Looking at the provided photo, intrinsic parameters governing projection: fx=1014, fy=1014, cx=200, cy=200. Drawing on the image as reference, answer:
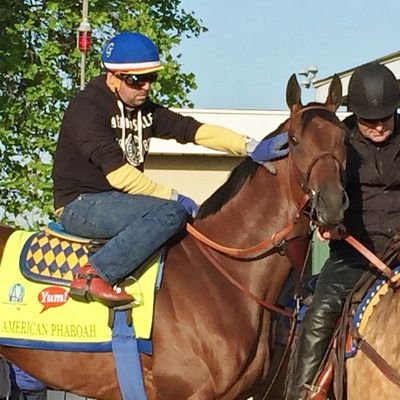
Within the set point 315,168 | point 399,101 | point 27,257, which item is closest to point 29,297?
point 27,257

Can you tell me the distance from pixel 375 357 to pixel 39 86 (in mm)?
14387

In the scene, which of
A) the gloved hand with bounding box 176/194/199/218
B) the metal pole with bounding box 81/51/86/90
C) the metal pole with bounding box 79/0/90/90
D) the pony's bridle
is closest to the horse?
the pony's bridle

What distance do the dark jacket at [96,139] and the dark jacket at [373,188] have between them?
1.32m

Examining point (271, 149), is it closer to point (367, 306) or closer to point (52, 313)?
point (367, 306)

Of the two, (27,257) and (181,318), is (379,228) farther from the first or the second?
(27,257)

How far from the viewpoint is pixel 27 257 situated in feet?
20.0

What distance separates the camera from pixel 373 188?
5246 mm

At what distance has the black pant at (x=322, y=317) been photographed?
5.28 metres

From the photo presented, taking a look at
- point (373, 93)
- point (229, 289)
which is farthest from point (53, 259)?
point (373, 93)

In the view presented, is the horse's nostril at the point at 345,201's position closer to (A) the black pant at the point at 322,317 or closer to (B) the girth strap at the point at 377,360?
(A) the black pant at the point at 322,317

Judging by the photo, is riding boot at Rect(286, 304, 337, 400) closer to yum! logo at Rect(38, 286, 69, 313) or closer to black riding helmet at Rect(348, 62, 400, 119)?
black riding helmet at Rect(348, 62, 400, 119)

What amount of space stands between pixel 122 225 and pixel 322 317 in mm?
1297

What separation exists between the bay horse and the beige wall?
5.68 metres

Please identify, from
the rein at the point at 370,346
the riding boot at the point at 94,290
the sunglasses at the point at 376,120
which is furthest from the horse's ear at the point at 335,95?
the riding boot at the point at 94,290
